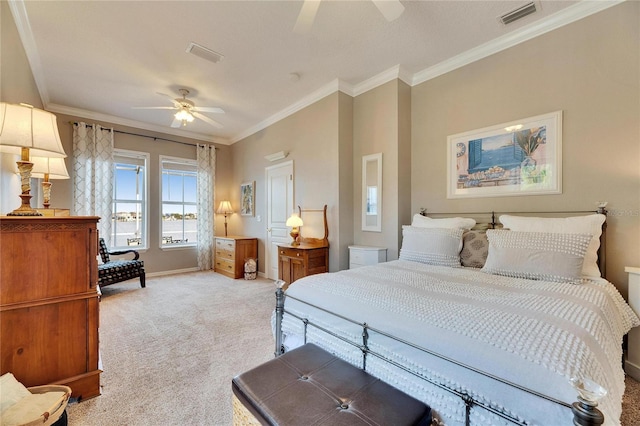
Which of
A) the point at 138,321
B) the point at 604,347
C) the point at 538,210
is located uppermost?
the point at 538,210

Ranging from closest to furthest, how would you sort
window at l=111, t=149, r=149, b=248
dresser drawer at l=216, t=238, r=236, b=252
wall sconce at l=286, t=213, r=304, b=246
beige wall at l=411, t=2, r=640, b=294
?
beige wall at l=411, t=2, r=640, b=294, wall sconce at l=286, t=213, r=304, b=246, window at l=111, t=149, r=149, b=248, dresser drawer at l=216, t=238, r=236, b=252

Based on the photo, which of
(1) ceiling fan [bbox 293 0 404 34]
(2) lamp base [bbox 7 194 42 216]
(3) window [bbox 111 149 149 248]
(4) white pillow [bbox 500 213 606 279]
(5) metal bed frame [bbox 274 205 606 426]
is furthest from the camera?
(3) window [bbox 111 149 149 248]

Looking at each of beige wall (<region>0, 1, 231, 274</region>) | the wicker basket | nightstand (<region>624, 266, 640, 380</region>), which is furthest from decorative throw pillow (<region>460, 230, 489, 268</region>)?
beige wall (<region>0, 1, 231, 274</region>)

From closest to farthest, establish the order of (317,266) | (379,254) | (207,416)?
→ (207,416)
(379,254)
(317,266)

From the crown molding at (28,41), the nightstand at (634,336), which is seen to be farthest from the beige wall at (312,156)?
the crown molding at (28,41)

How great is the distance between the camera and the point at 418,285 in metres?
1.82

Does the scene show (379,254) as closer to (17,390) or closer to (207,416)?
(207,416)

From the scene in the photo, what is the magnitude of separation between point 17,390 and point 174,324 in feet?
5.20

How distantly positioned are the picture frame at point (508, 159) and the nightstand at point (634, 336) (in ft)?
2.88

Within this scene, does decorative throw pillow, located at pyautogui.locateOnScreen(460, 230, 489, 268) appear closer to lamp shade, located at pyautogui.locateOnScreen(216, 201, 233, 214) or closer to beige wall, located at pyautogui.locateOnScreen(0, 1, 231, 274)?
beige wall, located at pyautogui.locateOnScreen(0, 1, 231, 274)

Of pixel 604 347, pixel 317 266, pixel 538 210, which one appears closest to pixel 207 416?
pixel 604 347

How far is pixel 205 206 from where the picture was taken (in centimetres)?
605

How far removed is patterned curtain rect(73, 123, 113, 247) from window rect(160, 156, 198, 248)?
93 cm

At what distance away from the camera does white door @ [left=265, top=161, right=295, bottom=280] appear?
4.88 m
